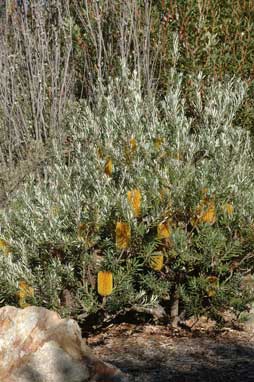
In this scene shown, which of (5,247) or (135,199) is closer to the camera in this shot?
(135,199)

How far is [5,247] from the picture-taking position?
4.48 meters

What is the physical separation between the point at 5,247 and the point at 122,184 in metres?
0.87

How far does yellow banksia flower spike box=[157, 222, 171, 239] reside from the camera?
4.19 metres

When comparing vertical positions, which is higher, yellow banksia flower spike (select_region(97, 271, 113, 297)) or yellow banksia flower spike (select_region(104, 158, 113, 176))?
yellow banksia flower spike (select_region(104, 158, 113, 176))

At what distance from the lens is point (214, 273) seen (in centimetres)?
456

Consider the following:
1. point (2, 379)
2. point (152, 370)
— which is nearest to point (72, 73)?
point (152, 370)

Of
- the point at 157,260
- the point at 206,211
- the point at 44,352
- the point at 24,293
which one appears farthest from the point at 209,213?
the point at 44,352

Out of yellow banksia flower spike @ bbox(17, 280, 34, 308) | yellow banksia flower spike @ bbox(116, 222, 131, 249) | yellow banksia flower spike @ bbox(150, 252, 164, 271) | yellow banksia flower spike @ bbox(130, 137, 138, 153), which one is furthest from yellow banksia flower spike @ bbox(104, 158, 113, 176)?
yellow banksia flower spike @ bbox(17, 280, 34, 308)

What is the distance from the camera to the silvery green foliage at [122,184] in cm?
422

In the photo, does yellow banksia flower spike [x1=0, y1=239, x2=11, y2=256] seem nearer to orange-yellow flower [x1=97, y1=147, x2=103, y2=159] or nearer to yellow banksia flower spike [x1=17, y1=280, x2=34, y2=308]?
yellow banksia flower spike [x1=17, y1=280, x2=34, y2=308]

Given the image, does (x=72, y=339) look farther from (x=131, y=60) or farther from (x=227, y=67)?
(x=131, y=60)

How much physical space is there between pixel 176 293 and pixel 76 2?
13.2ft

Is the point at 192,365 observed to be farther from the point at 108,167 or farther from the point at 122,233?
the point at 108,167

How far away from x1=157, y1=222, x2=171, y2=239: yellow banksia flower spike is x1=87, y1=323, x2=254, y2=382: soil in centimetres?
68
